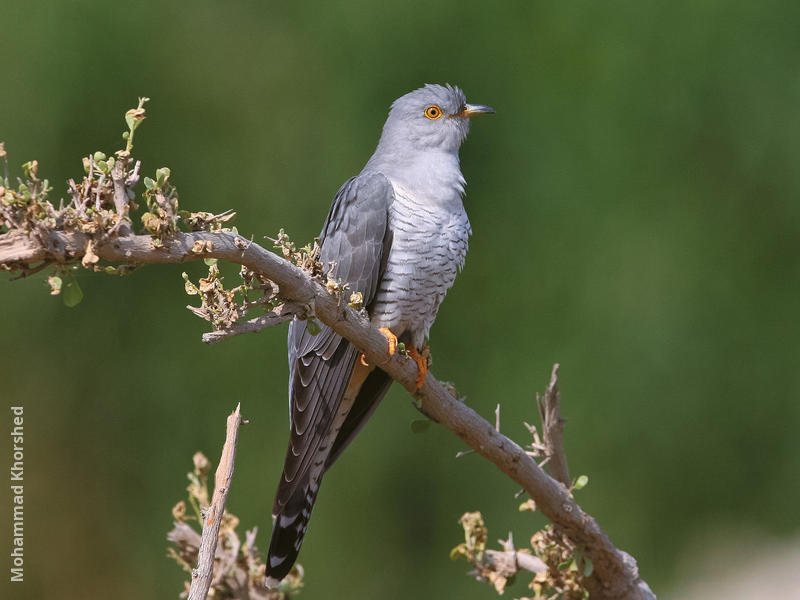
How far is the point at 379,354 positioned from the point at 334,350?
1.30 feet

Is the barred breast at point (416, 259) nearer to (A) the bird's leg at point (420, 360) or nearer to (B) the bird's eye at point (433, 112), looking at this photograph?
(A) the bird's leg at point (420, 360)

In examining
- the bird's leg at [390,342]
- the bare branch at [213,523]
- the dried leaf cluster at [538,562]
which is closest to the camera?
the bare branch at [213,523]

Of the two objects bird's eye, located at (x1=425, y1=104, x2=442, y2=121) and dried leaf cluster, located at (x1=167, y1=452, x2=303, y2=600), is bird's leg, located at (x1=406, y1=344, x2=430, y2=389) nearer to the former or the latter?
dried leaf cluster, located at (x1=167, y1=452, x2=303, y2=600)

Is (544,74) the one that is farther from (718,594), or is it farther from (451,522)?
(718,594)

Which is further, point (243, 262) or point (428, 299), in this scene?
point (428, 299)

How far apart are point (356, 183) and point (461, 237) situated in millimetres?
358

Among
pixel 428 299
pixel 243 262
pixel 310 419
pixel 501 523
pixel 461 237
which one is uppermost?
pixel 243 262

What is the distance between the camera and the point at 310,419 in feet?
7.51

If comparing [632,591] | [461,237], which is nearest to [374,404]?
[461,237]

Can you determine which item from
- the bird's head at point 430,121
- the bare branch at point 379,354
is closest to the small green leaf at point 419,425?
the bare branch at point 379,354

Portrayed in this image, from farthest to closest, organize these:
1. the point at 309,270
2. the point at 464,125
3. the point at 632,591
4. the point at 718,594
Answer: the point at 718,594 < the point at 464,125 < the point at 632,591 < the point at 309,270

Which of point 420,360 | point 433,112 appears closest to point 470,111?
point 433,112

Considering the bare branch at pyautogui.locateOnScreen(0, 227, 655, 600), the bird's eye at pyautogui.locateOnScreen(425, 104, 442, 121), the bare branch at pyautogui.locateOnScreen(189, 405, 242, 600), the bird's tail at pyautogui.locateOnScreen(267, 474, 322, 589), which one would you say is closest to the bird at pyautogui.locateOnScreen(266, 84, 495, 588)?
the bird's tail at pyautogui.locateOnScreen(267, 474, 322, 589)

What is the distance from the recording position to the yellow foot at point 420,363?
212cm
